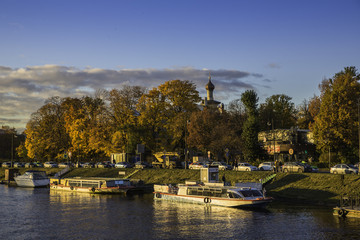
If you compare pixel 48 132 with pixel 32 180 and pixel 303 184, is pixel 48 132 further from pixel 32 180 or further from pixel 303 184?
pixel 303 184

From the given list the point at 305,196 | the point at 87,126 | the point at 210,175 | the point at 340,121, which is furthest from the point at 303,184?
the point at 87,126

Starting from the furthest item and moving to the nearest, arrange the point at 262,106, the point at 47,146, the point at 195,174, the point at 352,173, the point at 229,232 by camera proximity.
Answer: the point at 262,106
the point at 47,146
the point at 195,174
the point at 352,173
the point at 229,232

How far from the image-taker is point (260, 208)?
48.6 metres

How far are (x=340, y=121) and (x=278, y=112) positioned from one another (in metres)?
64.9

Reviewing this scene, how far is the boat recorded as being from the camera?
221 feet

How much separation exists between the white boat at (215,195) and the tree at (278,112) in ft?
229

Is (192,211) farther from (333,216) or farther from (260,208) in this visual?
(333,216)

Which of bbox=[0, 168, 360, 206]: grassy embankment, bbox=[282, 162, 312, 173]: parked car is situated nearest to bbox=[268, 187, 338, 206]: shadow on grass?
bbox=[0, 168, 360, 206]: grassy embankment

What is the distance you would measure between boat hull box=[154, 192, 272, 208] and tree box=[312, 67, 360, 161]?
30652mm

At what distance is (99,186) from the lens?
69562mm

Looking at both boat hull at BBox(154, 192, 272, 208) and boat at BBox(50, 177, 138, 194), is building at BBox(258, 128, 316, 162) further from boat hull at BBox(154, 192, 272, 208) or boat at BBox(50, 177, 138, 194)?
boat hull at BBox(154, 192, 272, 208)

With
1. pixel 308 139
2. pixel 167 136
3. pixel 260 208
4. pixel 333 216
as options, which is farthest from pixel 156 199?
pixel 308 139

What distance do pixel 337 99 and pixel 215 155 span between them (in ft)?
103

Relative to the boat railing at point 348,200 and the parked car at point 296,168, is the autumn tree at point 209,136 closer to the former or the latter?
the parked car at point 296,168
